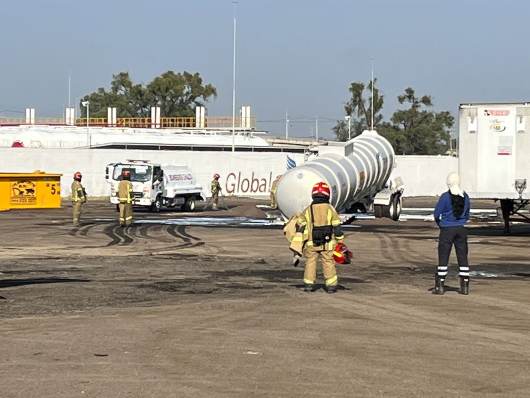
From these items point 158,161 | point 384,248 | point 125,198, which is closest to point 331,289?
point 384,248

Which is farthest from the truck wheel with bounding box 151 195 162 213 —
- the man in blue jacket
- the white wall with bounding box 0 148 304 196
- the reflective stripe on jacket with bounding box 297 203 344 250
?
the man in blue jacket

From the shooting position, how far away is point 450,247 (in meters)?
15.9

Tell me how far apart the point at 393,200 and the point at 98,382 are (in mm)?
30230

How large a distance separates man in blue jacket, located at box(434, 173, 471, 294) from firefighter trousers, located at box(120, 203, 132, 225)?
57.8 ft

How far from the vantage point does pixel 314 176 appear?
29547mm

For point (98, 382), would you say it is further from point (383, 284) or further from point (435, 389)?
point (383, 284)

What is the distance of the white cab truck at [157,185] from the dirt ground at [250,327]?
20.3 metres

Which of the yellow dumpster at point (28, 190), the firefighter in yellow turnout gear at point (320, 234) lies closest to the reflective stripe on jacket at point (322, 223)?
the firefighter in yellow turnout gear at point (320, 234)

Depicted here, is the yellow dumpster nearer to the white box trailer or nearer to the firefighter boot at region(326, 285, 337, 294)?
the white box trailer

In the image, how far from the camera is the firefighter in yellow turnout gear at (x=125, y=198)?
31250mm

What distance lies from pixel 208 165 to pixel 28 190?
106 feet

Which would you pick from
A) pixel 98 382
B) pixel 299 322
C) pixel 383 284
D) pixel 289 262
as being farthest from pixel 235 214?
pixel 98 382

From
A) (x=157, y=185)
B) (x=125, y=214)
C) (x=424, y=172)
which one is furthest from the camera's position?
(x=424, y=172)

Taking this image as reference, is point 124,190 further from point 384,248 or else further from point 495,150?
point 495,150
